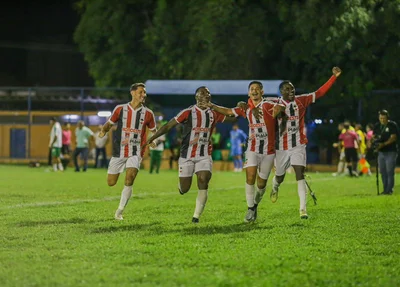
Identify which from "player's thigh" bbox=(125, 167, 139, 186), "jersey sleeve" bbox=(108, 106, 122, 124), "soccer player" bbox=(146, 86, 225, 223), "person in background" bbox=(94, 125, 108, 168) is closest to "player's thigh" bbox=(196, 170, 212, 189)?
"soccer player" bbox=(146, 86, 225, 223)

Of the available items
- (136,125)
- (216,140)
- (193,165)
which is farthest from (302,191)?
(216,140)

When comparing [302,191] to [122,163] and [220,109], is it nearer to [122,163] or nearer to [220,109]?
[220,109]

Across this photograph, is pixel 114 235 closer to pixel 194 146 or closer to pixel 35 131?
pixel 194 146

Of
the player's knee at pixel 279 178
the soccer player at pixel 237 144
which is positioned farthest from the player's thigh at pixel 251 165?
the soccer player at pixel 237 144

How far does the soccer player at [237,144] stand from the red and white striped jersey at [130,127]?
23.0m

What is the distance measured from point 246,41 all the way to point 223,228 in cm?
3138

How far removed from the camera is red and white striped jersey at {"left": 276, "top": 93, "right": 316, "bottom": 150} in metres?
15.5

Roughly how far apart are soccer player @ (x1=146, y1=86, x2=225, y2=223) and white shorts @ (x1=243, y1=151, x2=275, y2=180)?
593mm

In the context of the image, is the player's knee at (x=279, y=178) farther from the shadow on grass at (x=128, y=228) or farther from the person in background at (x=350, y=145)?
the person in background at (x=350, y=145)

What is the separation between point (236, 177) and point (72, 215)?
17.2 metres

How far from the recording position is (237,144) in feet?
128

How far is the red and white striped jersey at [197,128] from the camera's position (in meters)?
14.9

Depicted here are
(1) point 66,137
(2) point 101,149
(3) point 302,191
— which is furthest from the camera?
(2) point 101,149

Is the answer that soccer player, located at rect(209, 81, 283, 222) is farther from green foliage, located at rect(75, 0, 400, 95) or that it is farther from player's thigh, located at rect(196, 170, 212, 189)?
green foliage, located at rect(75, 0, 400, 95)
